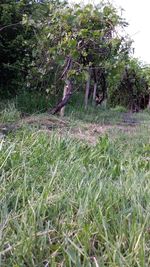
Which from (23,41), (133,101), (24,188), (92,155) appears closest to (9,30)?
(23,41)

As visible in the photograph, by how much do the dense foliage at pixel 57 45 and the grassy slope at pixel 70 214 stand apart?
2.84 meters

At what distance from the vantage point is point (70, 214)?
1.44m

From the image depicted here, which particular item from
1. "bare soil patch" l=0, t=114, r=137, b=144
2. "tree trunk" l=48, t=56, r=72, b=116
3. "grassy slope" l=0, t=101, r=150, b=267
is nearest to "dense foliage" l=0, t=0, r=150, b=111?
"tree trunk" l=48, t=56, r=72, b=116

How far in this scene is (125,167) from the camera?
89.4 inches

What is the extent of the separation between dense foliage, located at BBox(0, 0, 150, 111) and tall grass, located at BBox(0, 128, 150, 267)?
2.89 meters

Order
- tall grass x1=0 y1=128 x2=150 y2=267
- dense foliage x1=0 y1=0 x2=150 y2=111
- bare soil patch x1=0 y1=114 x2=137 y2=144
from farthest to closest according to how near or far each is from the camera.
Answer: dense foliage x1=0 y1=0 x2=150 y2=111 < bare soil patch x1=0 y1=114 x2=137 y2=144 < tall grass x1=0 y1=128 x2=150 y2=267

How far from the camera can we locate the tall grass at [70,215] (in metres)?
1.16

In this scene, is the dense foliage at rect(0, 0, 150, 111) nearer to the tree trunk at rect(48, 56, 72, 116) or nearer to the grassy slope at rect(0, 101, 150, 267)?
the tree trunk at rect(48, 56, 72, 116)

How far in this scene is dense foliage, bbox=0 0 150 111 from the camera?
4801 millimetres

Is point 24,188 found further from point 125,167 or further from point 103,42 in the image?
point 103,42

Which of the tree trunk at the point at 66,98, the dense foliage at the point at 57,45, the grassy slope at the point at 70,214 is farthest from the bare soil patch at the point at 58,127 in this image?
the grassy slope at the point at 70,214

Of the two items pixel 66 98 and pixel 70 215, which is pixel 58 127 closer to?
pixel 66 98

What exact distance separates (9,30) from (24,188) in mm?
4428

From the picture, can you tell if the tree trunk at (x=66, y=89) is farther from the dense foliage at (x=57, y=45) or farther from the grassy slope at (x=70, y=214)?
the grassy slope at (x=70, y=214)
